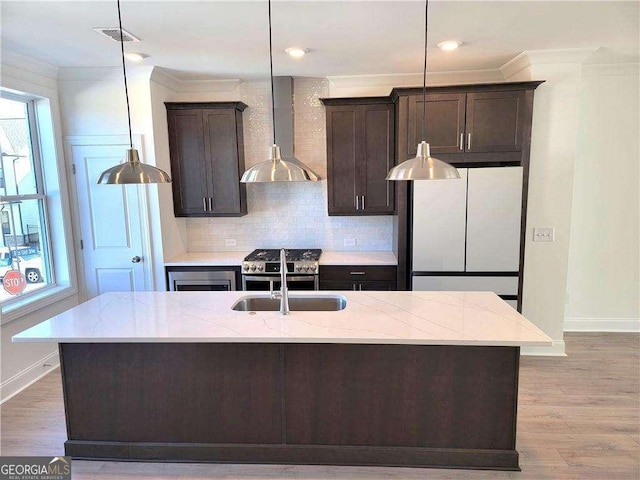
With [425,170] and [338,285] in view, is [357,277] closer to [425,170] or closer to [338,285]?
[338,285]

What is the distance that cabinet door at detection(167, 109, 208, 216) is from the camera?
4.13 m

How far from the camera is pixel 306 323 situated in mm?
2291

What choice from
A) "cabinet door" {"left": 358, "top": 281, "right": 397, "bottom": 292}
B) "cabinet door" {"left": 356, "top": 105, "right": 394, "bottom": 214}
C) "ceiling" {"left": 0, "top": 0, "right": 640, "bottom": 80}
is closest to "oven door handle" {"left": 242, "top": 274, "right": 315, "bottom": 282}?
"cabinet door" {"left": 358, "top": 281, "right": 397, "bottom": 292}

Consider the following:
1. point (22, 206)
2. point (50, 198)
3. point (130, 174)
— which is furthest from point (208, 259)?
point (130, 174)

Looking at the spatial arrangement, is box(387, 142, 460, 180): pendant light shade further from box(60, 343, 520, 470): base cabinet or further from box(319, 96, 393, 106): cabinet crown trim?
box(319, 96, 393, 106): cabinet crown trim

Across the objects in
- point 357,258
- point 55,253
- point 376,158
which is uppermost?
point 376,158

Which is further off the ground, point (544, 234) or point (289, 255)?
point (544, 234)

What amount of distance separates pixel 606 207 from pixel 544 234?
1090mm

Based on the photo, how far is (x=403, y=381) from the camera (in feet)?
7.53

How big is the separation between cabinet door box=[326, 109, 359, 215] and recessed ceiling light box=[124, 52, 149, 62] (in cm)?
169

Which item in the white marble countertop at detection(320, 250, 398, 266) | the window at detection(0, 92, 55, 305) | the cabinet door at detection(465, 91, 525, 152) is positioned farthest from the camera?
the white marble countertop at detection(320, 250, 398, 266)

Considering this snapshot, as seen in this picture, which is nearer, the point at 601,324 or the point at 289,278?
the point at 289,278

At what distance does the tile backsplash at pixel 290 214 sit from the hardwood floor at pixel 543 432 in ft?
6.34

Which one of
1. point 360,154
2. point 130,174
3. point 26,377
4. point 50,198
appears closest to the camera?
point 130,174
